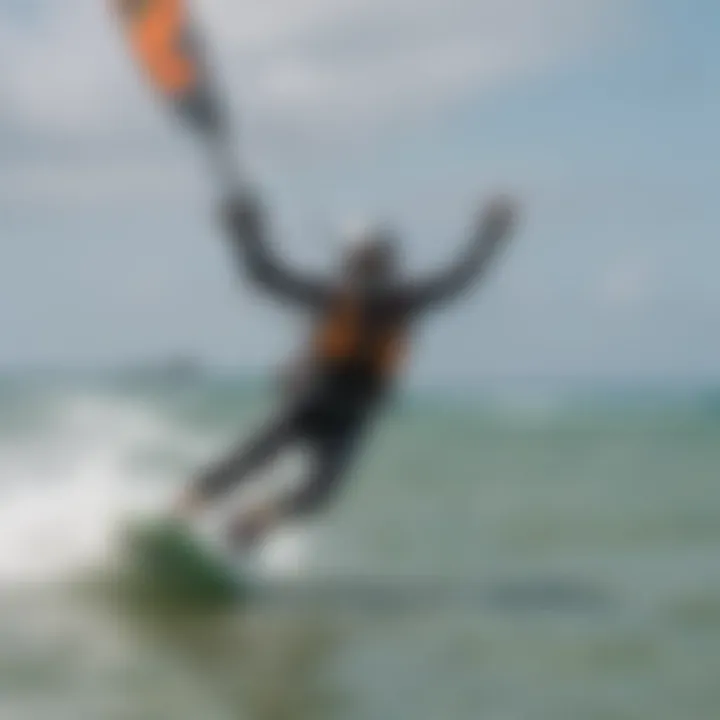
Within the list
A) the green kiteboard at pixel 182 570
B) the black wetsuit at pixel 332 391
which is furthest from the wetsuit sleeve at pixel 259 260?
the green kiteboard at pixel 182 570

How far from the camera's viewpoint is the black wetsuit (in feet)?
25.8

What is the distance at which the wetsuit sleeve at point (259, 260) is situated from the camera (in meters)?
7.27

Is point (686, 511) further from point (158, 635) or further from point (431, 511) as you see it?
point (158, 635)

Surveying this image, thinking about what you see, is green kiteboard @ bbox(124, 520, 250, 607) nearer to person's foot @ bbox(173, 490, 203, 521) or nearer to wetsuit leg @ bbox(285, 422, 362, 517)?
person's foot @ bbox(173, 490, 203, 521)

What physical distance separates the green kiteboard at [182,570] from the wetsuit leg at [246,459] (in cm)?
78

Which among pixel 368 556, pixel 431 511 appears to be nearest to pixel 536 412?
pixel 431 511

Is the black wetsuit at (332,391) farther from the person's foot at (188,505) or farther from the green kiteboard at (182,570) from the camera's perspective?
the green kiteboard at (182,570)

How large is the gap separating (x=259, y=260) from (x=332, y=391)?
97 centimetres

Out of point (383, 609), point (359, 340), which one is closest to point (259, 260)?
point (359, 340)

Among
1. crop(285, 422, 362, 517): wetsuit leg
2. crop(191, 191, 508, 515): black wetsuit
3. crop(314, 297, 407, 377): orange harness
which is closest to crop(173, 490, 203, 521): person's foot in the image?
crop(191, 191, 508, 515): black wetsuit

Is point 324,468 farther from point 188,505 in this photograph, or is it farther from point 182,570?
point 182,570

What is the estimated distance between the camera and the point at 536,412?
34812mm

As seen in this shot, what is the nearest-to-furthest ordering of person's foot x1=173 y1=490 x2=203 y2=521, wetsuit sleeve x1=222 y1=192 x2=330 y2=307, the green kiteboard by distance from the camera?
wetsuit sleeve x1=222 y1=192 x2=330 y2=307
person's foot x1=173 y1=490 x2=203 y2=521
the green kiteboard

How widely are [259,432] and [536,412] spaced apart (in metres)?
26.4
